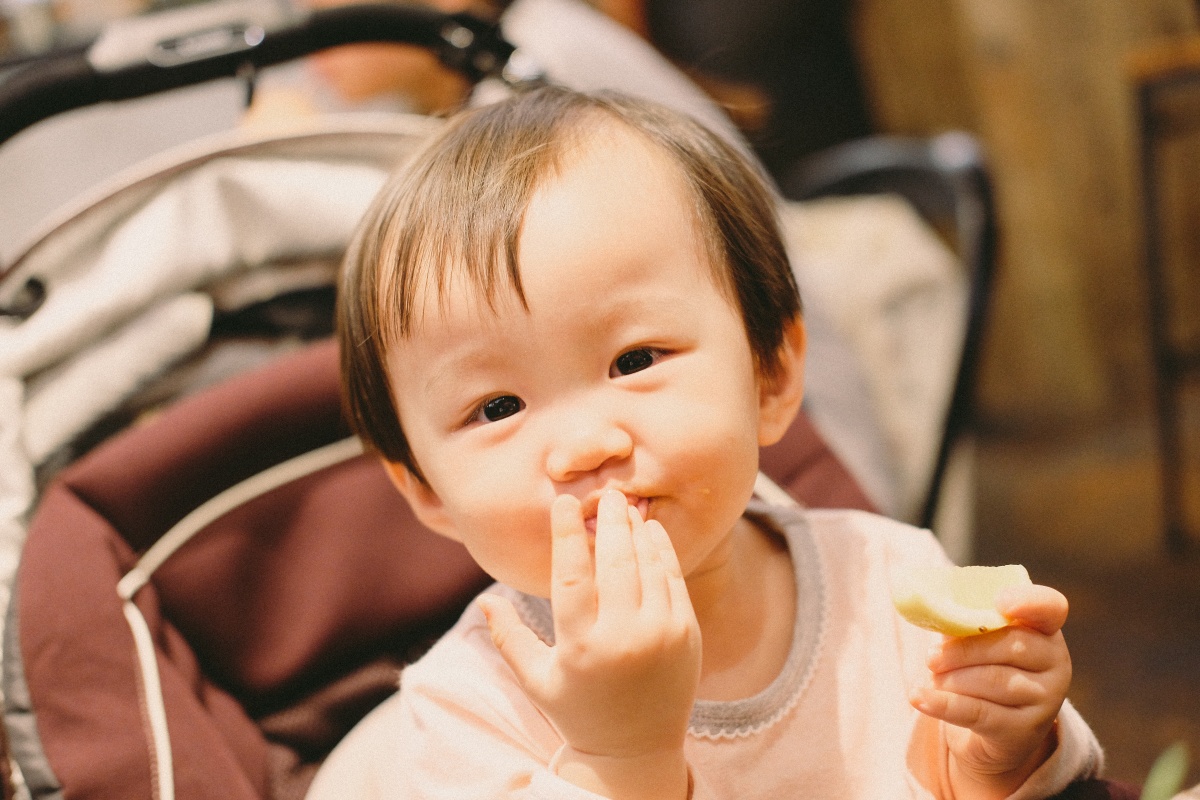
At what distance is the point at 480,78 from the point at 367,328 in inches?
21.7

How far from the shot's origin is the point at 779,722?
0.76 metres

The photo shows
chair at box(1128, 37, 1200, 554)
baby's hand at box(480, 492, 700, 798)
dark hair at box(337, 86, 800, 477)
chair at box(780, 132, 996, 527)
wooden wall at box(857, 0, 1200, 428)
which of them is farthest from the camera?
wooden wall at box(857, 0, 1200, 428)

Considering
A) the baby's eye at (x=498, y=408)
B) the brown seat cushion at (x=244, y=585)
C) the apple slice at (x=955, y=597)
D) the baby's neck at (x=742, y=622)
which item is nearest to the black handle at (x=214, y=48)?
the brown seat cushion at (x=244, y=585)

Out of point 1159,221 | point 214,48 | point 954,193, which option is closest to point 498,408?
point 214,48

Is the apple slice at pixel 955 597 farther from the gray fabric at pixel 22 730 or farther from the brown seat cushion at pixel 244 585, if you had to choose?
the gray fabric at pixel 22 730

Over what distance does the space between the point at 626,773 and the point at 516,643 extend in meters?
0.10

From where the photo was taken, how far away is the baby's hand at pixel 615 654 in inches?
22.8

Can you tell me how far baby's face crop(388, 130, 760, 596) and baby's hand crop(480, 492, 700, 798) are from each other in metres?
Answer: 0.04

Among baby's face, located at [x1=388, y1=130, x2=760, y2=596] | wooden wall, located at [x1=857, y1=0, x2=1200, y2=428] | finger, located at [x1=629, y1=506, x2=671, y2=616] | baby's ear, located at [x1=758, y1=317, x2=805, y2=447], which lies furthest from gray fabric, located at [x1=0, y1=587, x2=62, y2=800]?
wooden wall, located at [x1=857, y1=0, x2=1200, y2=428]

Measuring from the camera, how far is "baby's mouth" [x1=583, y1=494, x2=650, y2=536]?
647 millimetres

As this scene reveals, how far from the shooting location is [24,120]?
3.13 ft

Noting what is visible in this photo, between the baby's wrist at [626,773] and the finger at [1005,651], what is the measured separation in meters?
0.18

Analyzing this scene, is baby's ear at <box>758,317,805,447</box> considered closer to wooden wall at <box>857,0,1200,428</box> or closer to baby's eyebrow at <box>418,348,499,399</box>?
baby's eyebrow at <box>418,348,499,399</box>

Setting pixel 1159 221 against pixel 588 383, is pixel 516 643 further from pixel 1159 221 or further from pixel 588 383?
pixel 1159 221
